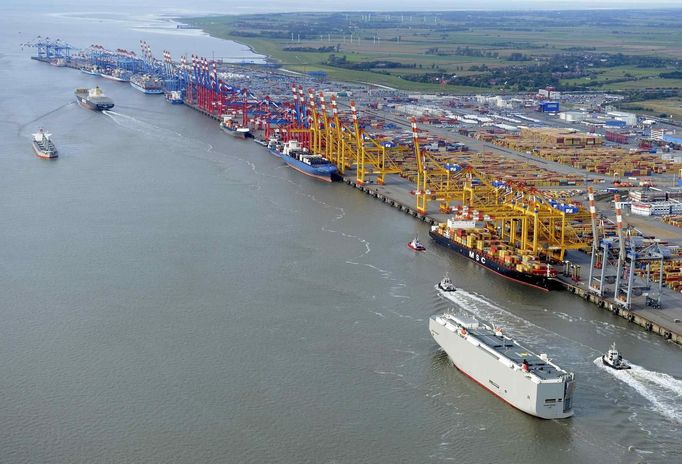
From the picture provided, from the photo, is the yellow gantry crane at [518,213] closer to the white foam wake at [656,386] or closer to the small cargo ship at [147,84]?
the white foam wake at [656,386]

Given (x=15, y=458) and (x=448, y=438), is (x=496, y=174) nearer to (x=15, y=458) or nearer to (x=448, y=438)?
(x=448, y=438)

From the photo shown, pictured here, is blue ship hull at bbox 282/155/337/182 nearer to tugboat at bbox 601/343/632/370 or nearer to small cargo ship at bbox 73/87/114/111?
small cargo ship at bbox 73/87/114/111

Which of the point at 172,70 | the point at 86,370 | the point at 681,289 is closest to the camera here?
the point at 86,370

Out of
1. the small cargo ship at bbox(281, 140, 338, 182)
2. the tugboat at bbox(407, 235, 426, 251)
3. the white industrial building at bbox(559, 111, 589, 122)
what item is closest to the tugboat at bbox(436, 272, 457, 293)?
the tugboat at bbox(407, 235, 426, 251)

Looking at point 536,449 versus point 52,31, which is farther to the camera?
point 52,31

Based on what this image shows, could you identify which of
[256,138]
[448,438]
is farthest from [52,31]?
[448,438]

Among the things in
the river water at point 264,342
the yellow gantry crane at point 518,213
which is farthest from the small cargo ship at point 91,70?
the yellow gantry crane at point 518,213

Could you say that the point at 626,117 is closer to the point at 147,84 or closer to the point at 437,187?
the point at 437,187
